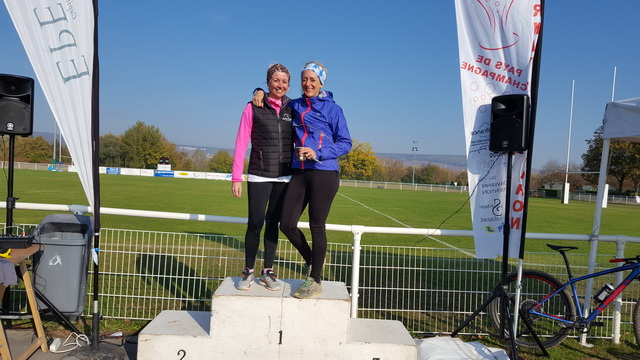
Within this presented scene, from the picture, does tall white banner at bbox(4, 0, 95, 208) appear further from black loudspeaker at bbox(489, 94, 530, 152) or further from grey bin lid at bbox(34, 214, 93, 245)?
black loudspeaker at bbox(489, 94, 530, 152)

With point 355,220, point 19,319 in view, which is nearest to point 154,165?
point 355,220

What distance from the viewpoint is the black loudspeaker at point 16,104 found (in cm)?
399

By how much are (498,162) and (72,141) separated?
3623 mm

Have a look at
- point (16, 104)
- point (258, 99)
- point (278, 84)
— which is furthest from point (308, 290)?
point (16, 104)

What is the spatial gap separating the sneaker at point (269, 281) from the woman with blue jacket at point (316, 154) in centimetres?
24

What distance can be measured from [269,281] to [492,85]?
101 inches

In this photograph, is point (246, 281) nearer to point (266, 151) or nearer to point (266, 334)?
point (266, 334)

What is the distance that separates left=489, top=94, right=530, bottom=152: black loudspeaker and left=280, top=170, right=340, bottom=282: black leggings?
1.40 m

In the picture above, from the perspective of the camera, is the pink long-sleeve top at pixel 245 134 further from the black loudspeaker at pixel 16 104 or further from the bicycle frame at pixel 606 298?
the bicycle frame at pixel 606 298

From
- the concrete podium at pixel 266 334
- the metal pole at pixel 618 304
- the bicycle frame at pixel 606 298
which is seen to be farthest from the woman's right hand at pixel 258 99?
the metal pole at pixel 618 304

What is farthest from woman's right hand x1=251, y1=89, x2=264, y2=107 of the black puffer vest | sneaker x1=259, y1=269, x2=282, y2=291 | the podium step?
the podium step

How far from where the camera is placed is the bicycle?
416 centimetres

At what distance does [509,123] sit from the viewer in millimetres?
3600

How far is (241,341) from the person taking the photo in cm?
342
